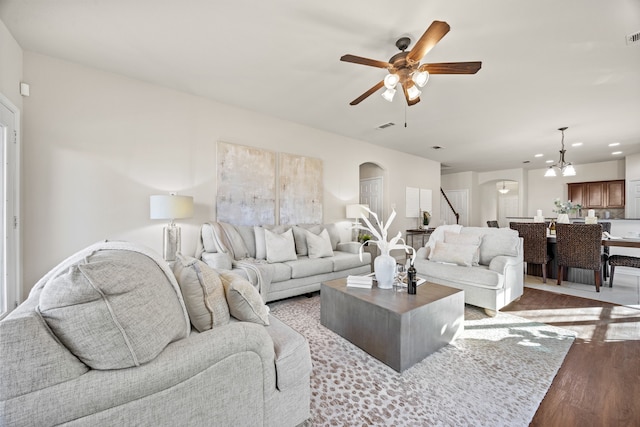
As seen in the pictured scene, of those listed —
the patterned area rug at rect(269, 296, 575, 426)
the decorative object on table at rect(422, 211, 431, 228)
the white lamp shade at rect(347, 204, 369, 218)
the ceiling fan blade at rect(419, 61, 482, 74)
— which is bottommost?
the patterned area rug at rect(269, 296, 575, 426)

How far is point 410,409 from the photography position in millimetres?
1538

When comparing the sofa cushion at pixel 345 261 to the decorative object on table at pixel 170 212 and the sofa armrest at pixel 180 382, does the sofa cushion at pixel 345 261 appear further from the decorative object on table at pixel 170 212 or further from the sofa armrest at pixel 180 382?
the sofa armrest at pixel 180 382

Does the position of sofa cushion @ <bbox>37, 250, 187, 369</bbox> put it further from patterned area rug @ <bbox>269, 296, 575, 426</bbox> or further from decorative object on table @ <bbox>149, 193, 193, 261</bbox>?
decorative object on table @ <bbox>149, 193, 193, 261</bbox>

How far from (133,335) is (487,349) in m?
2.53

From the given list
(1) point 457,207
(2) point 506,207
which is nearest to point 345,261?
(1) point 457,207

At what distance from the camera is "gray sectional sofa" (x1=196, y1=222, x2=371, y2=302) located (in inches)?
117

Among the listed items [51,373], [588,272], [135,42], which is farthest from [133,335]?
[588,272]

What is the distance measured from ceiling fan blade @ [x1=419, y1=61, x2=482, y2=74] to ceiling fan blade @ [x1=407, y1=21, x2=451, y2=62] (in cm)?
14

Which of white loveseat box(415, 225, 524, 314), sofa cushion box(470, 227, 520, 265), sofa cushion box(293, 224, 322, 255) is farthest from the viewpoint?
sofa cushion box(293, 224, 322, 255)

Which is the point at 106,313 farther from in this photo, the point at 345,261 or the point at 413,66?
the point at 345,261

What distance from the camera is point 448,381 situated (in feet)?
5.82

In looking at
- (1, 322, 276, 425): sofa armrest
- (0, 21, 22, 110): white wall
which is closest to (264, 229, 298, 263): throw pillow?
(1, 322, 276, 425): sofa armrest

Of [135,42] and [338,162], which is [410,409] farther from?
[338,162]

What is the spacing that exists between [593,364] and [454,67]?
8.39ft
